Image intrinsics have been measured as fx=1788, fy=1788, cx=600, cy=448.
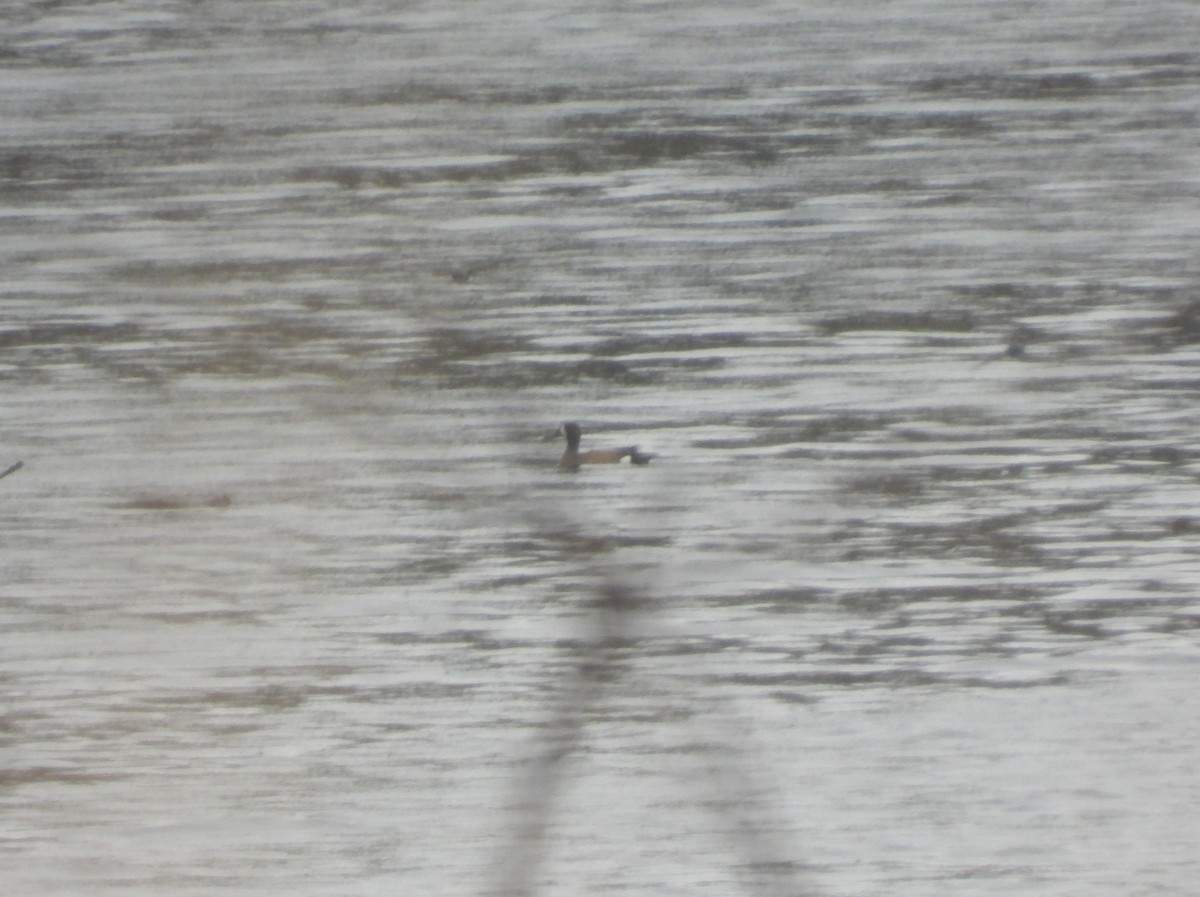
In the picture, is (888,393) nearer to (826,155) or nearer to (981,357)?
(981,357)

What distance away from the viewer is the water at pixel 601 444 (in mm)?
1007

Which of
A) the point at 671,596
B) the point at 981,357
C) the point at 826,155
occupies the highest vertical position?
the point at 826,155

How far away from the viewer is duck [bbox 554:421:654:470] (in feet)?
3.57

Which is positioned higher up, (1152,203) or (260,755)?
(1152,203)

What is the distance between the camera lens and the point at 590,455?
1.09m

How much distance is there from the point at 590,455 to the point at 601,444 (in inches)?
0.4

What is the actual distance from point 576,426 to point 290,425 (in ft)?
0.59

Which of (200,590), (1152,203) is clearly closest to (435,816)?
(200,590)

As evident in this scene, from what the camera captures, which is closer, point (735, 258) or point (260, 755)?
point (260, 755)

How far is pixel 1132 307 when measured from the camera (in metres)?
1.10

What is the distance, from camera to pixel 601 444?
1.09 metres

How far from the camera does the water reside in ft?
3.30

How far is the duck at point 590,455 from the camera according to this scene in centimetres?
109

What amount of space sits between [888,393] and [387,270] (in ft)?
1.05
